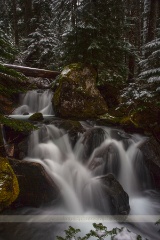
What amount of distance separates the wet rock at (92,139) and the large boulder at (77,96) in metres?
1.59

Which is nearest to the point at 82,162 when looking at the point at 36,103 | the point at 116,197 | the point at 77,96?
the point at 116,197

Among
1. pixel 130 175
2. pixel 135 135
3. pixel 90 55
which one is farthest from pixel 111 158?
pixel 90 55

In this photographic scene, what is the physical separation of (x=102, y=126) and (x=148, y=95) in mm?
2523

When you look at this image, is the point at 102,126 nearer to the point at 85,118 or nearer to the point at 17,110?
the point at 85,118

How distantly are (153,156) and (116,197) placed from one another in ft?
9.12

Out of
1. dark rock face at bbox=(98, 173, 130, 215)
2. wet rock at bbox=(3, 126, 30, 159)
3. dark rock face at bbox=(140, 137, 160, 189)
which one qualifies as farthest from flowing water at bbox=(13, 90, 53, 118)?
dark rock face at bbox=(98, 173, 130, 215)

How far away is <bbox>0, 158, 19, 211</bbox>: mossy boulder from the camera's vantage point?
459 centimetres

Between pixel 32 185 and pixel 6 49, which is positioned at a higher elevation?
pixel 6 49

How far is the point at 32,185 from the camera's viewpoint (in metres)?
5.53

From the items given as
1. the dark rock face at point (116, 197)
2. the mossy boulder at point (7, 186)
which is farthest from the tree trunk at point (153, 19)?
the mossy boulder at point (7, 186)

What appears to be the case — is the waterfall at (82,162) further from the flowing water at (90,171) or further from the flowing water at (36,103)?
the flowing water at (36,103)

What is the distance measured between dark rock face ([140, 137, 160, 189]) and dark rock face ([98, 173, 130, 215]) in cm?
212

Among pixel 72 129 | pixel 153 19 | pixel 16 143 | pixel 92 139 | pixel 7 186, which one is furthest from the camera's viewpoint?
pixel 153 19

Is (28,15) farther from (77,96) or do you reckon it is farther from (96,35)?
(77,96)
